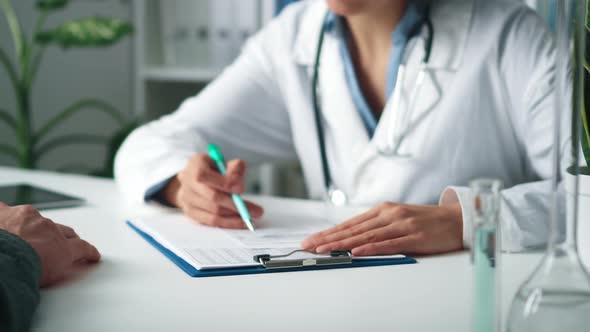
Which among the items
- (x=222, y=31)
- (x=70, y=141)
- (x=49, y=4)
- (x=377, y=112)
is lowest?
(x=70, y=141)

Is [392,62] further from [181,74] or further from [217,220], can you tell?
[181,74]

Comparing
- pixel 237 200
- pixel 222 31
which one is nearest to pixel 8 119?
pixel 222 31

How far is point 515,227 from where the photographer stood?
921 millimetres

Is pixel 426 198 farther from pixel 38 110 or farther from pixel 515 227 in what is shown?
pixel 38 110

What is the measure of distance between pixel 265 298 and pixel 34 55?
2.13 m

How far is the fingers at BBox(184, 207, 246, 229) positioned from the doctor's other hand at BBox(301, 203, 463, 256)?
18 centimetres

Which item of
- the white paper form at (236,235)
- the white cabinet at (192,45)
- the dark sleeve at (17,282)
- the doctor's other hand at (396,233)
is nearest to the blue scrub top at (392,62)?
the white paper form at (236,235)

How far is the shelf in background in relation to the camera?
2.50m

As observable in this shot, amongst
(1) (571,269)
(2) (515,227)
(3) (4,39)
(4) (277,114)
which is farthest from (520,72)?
(3) (4,39)

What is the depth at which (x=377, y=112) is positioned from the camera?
1426 mm

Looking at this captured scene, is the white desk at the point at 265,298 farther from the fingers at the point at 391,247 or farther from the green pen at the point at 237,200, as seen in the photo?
the green pen at the point at 237,200

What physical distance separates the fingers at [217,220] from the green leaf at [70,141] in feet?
4.82

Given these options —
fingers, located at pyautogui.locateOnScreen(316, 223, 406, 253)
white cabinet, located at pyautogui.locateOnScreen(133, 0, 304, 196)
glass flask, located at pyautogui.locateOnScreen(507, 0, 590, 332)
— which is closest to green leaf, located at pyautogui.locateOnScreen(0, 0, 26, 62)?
white cabinet, located at pyautogui.locateOnScreen(133, 0, 304, 196)

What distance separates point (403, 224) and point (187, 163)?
463 mm
